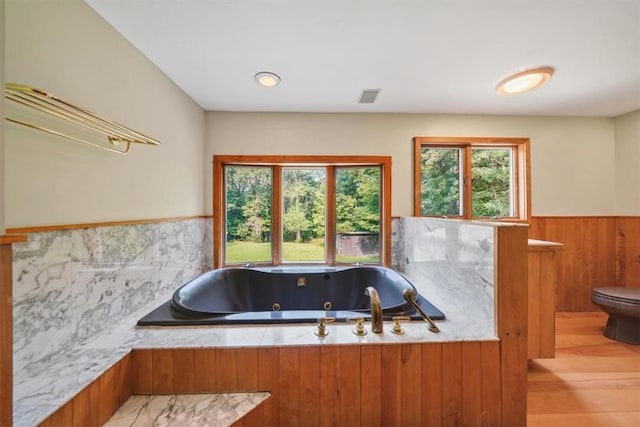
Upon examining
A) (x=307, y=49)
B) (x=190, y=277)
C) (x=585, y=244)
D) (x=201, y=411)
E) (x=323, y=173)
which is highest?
(x=307, y=49)

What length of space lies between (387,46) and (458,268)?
1380 millimetres

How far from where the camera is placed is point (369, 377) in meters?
1.05

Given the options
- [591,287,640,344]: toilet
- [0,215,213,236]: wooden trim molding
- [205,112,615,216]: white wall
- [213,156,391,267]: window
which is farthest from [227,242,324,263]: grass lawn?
[591,287,640,344]: toilet

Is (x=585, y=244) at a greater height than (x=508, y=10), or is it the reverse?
(x=508, y=10)

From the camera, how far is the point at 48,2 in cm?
96

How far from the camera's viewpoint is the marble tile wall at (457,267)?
1171 mm

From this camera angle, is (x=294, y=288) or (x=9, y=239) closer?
(x=9, y=239)

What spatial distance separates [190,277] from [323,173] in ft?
5.24

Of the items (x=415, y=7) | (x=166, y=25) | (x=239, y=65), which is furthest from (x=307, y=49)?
(x=166, y=25)

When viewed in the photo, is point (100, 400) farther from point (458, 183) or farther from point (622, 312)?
point (622, 312)

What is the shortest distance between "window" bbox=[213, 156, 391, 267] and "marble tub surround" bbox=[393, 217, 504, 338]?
21.1 inches

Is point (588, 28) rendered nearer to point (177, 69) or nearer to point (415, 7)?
point (415, 7)

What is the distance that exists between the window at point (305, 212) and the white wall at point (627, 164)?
2.37m

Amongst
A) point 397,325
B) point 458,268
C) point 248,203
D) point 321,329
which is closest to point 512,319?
point 458,268
